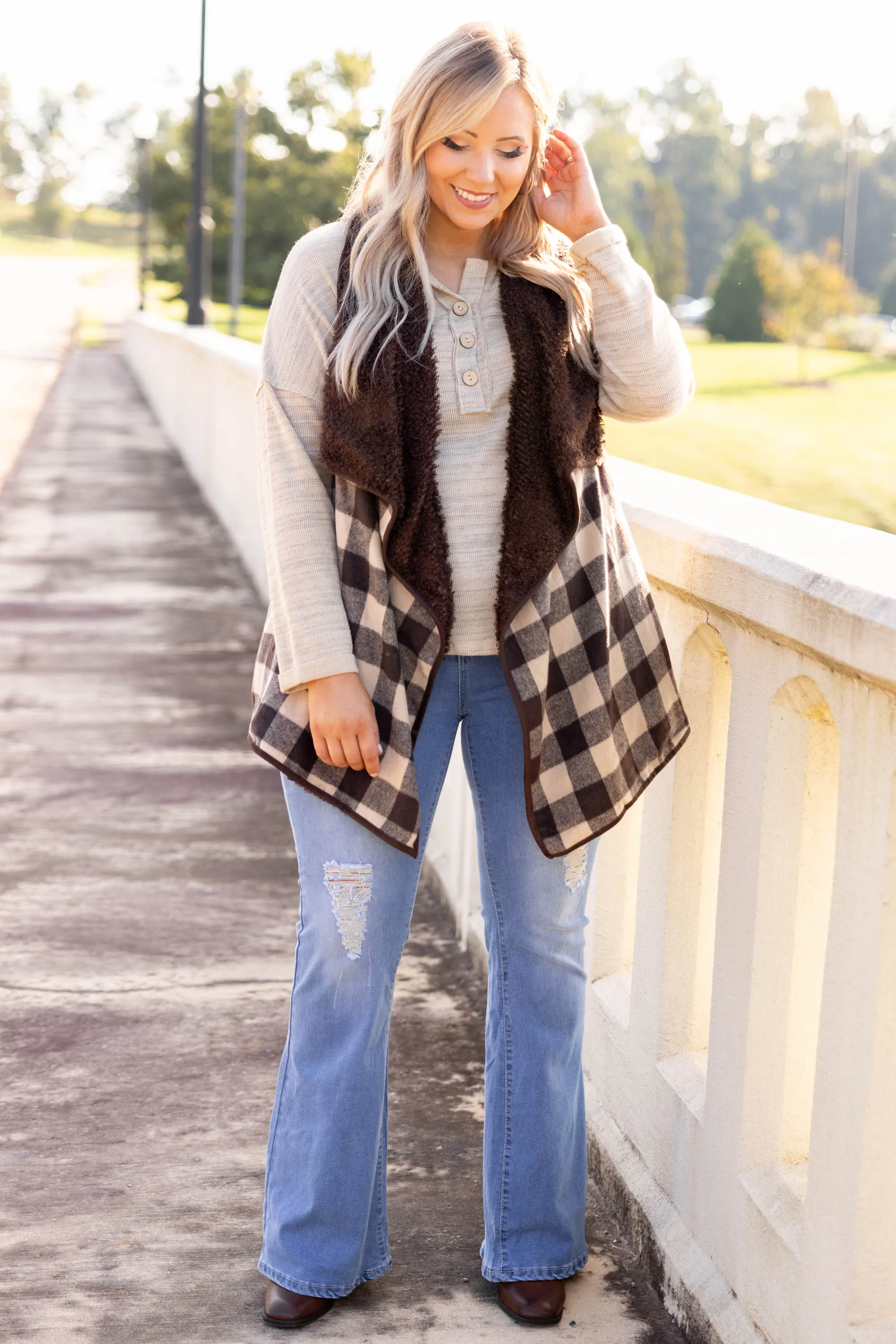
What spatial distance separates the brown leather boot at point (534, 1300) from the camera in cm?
257

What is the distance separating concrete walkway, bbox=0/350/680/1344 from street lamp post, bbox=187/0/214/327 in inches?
455

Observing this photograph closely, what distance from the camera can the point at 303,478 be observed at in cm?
234

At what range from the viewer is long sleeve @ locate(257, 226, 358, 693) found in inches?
91.0

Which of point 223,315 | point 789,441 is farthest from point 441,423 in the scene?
point 223,315

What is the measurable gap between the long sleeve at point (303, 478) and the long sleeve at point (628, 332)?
399 mm

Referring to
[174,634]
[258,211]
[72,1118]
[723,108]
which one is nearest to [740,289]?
[258,211]

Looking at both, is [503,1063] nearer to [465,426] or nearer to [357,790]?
[357,790]

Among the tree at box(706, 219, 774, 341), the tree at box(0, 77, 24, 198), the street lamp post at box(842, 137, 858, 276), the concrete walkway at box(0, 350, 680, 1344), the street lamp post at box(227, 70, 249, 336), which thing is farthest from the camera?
the tree at box(0, 77, 24, 198)

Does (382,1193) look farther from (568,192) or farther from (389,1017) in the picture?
(568,192)

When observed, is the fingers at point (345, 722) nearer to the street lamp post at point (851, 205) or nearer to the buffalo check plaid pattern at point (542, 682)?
the buffalo check plaid pattern at point (542, 682)

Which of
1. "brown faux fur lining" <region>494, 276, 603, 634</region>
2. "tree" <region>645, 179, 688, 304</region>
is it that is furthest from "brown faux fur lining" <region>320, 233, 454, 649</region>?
"tree" <region>645, 179, 688, 304</region>

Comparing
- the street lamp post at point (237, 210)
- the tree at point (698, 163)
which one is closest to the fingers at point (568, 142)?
the street lamp post at point (237, 210)

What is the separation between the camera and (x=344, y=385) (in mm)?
2266

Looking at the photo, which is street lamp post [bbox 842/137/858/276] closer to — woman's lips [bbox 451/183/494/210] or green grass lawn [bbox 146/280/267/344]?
green grass lawn [bbox 146/280/267/344]
